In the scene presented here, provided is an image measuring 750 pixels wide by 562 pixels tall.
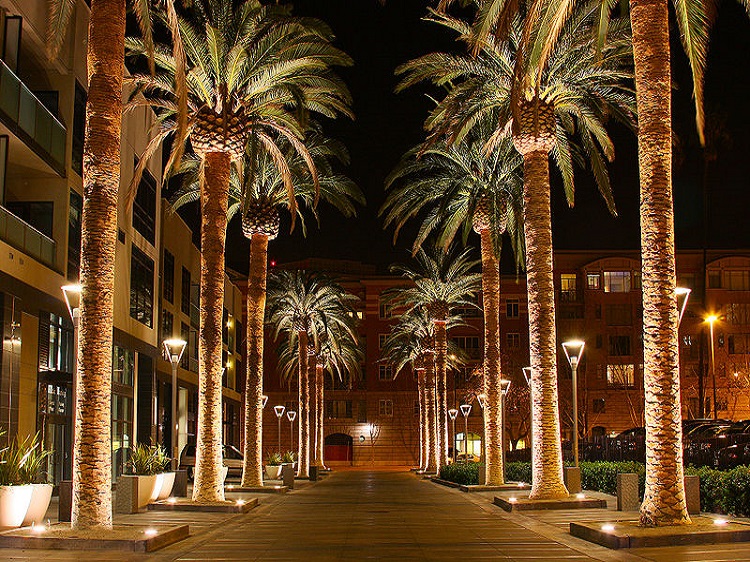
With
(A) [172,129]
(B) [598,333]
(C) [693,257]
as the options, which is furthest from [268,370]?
(A) [172,129]

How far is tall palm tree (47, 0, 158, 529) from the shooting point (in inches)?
653

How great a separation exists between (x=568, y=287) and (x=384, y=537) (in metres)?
76.5

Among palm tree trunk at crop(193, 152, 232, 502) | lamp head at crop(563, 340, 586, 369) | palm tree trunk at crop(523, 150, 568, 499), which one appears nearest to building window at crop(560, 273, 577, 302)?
lamp head at crop(563, 340, 586, 369)

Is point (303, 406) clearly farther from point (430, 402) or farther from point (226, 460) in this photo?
point (430, 402)

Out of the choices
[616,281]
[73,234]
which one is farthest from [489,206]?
[616,281]

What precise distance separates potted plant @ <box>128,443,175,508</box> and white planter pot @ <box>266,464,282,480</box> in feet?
78.2

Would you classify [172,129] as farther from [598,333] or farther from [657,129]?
[598,333]

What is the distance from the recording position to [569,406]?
76500 millimetres

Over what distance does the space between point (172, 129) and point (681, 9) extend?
16.0 metres

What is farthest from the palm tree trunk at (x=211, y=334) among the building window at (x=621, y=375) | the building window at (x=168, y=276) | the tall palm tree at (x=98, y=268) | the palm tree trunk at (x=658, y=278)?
the building window at (x=621, y=375)

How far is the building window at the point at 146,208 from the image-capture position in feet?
139

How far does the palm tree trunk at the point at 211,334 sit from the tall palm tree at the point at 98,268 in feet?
27.3

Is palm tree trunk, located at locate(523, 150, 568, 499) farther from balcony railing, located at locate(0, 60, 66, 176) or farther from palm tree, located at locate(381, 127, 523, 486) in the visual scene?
balcony railing, located at locate(0, 60, 66, 176)

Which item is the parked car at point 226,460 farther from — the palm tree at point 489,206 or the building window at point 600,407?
the building window at point 600,407
